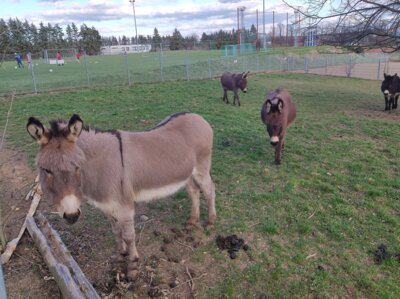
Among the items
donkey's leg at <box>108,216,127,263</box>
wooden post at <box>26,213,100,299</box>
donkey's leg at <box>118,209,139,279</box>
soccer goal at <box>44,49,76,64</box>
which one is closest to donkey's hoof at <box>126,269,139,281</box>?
donkey's leg at <box>118,209,139,279</box>

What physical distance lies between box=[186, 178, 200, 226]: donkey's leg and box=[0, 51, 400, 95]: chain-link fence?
44.9 feet

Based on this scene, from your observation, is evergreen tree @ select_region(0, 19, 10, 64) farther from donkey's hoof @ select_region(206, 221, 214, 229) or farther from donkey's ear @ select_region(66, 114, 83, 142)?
donkey's hoof @ select_region(206, 221, 214, 229)

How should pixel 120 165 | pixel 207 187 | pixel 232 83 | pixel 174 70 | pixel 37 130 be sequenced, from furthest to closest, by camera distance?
pixel 174 70 → pixel 232 83 → pixel 207 187 → pixel 120 165 → pixel 37 130

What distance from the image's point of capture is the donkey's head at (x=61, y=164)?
95.4 inches

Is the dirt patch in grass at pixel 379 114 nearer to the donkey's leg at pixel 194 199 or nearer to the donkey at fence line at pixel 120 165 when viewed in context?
the donkey's leg at pixel 194 199

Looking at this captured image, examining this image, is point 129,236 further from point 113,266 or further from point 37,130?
point 37,130

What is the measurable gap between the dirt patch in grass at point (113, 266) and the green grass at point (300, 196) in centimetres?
20

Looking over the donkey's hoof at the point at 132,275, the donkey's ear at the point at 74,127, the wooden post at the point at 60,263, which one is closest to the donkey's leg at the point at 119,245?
the donkey's hoof at the point at 132,275

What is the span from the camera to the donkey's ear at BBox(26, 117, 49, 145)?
92.5 inches

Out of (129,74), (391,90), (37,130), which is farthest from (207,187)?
(129,74)

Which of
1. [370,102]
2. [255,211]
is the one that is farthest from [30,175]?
[370,102]

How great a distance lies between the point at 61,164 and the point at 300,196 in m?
3.93

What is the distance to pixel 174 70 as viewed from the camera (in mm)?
22234

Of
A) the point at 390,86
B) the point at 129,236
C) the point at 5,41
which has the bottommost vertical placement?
the point at 129,236
